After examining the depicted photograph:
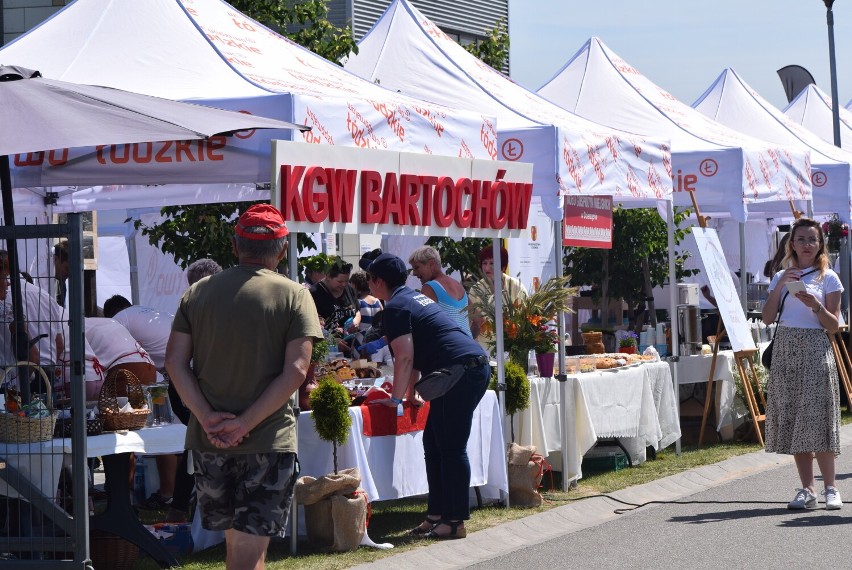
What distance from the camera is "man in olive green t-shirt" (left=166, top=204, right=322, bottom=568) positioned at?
5727 millimetres

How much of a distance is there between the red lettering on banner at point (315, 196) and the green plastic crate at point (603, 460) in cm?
493

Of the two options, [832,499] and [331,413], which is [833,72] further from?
[331,413]

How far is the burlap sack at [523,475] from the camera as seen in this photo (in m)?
10.2

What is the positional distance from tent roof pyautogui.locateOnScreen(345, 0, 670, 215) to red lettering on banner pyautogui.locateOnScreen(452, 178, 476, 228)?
182cm

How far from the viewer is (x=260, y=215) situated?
594cm

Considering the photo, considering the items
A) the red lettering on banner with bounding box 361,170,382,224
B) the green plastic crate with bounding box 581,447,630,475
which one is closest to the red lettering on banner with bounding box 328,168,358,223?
the red lettering on banner with bounding box 361,170,382,224

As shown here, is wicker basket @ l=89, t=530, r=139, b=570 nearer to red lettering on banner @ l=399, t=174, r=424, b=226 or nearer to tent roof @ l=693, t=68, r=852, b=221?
red lettering on banner @ l=399, t=174, r=424, b=226

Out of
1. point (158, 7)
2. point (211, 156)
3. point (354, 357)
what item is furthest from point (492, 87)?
point (211, 156)

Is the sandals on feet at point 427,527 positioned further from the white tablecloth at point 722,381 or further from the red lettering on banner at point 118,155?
the white tablecloth at point 722,381

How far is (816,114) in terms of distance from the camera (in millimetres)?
32188

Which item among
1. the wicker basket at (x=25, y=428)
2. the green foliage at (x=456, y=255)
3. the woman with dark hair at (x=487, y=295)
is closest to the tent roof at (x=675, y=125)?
the green foliage at (x=456, y=255)

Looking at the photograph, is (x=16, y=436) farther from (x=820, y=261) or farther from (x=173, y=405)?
(x=820, y=261)

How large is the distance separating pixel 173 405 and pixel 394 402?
1410mm

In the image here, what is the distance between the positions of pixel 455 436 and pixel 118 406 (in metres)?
2.27
